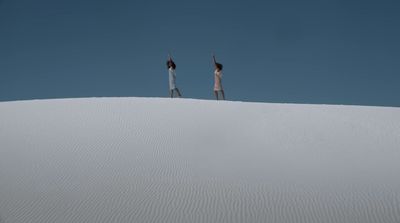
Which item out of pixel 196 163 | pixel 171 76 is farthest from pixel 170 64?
pixel 196 163

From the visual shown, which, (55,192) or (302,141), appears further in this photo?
(302,141)

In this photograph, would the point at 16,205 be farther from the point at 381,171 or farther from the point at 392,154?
the point at 392,154

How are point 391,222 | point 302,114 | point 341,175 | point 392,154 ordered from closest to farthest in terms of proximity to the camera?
point 391,222
point 341,175
point 392,154
point 302,114

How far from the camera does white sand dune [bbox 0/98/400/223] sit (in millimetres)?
4121

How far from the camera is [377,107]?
1001 centimetres

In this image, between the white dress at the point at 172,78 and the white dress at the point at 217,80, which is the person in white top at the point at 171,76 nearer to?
the white dress at the point at 172,78

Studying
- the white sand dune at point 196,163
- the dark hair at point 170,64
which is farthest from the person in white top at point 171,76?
the white sand dune at point 196,163

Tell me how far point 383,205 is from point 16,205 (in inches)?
139

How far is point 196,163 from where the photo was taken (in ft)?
18.8

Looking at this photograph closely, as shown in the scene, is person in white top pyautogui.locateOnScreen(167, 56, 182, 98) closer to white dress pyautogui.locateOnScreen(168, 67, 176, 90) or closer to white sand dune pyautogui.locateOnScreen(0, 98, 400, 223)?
white dress pyautogui.locateOnScreen(168, 67, 176, 90)

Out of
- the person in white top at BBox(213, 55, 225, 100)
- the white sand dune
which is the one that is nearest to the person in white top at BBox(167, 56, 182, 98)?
the person in white top at BBox(213, 55, 225, 100)

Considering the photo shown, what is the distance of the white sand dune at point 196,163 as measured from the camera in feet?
13.5

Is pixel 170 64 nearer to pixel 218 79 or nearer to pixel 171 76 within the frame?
pixel 171 76

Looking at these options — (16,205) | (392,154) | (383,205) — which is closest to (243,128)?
(392,154)
